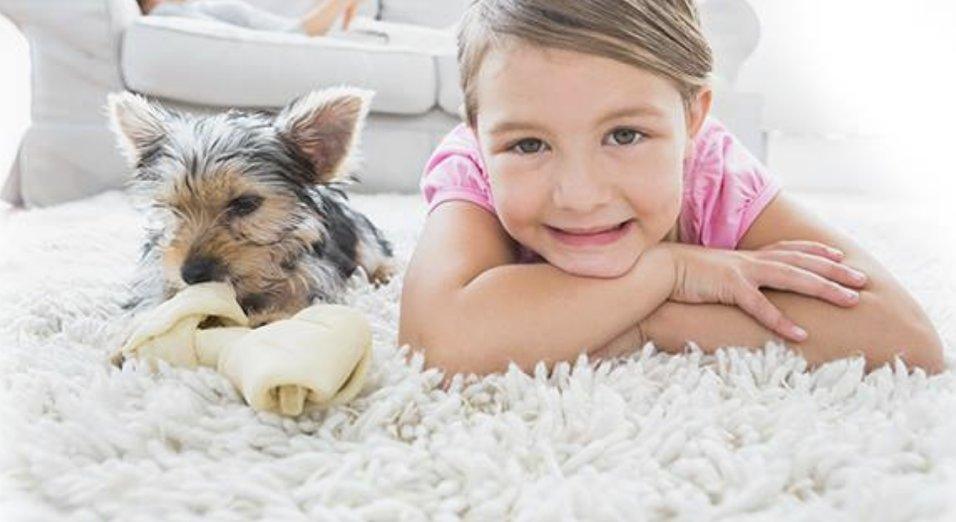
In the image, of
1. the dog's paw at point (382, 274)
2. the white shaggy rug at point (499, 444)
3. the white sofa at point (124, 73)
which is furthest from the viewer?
the white sofa at point (124, 73)

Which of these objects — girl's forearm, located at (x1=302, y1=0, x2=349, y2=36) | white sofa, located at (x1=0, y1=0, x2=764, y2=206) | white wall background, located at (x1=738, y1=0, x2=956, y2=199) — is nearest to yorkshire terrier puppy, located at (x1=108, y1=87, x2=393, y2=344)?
white wall background, located at (x1=738, y1=0, x2=956, y2=199)

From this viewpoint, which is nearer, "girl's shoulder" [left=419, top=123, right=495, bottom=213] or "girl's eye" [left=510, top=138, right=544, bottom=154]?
"girl's eye" [left=510, top=138, right=544, bottom=154]

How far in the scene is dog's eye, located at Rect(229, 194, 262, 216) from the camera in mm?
1162

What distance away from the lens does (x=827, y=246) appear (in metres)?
1.05

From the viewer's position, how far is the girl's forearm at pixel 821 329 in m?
0.95

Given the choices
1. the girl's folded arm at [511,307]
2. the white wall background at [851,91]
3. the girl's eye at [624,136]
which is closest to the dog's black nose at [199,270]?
the girl's folded arm at [511,307]

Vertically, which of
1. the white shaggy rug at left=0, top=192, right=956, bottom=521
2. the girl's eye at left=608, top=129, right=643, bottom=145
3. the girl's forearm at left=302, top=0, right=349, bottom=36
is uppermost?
the girl's eye at left=608, top=129, right=643, bottom=145

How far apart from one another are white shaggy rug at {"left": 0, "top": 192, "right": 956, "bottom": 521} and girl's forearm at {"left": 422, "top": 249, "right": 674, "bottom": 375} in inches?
1.5

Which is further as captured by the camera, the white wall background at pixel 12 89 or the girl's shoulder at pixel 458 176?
the white wall background at pixel 12 89

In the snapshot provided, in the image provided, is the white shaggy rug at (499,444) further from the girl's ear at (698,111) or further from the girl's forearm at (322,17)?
the girl's forearm at (322,17)

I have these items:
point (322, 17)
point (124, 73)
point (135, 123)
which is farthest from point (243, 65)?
point (135, 123)

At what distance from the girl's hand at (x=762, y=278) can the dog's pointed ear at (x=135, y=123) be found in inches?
27.3

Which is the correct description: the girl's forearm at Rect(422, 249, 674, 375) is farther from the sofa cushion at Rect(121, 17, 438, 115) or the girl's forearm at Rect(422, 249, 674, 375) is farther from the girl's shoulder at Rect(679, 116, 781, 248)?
the sofa cushion at Rect(121, 17, 438, 115)

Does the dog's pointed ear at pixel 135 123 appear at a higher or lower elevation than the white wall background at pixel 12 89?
higher
